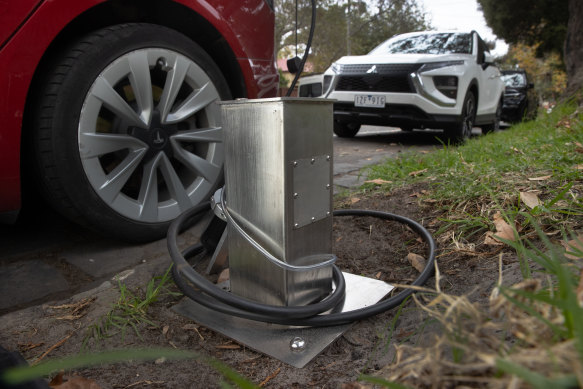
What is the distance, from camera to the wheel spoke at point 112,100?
175 cm

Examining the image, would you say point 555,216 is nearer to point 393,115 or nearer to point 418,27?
point 393,115

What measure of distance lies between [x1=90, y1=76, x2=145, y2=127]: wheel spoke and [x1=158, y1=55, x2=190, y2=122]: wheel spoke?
14 cm

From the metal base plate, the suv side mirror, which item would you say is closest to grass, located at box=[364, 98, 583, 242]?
the metal base plate

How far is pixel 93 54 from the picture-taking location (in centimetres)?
173

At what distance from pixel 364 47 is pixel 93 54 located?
3133 centimetres

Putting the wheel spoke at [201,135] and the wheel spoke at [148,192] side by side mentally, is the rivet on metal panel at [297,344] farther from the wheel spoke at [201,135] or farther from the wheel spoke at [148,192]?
the wheel spoke at [201,135]

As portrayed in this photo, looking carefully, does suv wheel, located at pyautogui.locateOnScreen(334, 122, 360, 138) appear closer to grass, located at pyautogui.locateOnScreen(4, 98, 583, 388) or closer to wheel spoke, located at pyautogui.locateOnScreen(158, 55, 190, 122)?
grass, located at pyautogui.locateOnScreen(4, 98, 583, 388)

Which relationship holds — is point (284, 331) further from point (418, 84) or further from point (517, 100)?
point (517, 100)

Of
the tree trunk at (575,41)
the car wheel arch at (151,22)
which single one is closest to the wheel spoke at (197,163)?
the car wheel arch at (151,22)

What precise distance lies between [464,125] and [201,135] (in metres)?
4.13

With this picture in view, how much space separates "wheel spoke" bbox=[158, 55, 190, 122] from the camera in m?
1.98

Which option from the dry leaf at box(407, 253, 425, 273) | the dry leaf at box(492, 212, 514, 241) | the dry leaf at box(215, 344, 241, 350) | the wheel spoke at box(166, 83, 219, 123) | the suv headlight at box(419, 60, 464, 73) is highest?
the suv headlight at box(419, 60, 464, 73)

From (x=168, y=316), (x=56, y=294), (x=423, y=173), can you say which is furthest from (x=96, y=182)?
(x=423, y=173)

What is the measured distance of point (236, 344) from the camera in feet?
4.41
